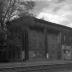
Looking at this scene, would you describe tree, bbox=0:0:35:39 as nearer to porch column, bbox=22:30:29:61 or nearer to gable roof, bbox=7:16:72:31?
gable roof, bbox=7:16:72:31

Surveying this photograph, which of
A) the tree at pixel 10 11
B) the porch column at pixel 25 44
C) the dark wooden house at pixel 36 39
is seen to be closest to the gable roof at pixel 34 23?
the dark wooden house at pixel 36 39

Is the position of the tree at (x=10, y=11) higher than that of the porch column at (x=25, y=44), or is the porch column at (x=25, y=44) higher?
the tree at (x=10, y=11)

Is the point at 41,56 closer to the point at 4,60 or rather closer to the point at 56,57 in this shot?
the point at 56,57

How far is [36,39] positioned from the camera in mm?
43000

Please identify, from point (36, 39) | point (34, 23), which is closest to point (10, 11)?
point (34, 23)

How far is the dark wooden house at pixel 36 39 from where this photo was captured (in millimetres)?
37656

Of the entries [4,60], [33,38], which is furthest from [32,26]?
[4,60]

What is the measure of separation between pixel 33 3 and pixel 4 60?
13.5 meters

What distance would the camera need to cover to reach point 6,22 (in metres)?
35.6

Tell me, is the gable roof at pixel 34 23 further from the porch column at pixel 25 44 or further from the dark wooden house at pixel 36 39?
the porch column at pixel 25 44

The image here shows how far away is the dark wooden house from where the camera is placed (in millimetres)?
37656

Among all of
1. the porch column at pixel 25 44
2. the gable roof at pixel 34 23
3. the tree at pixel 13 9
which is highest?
the tree at pixel 13 9

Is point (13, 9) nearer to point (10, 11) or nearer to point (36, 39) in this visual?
point (10, 11)

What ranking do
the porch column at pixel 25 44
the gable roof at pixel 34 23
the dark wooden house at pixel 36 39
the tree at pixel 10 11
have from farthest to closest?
the porch column at pixel 25 44 → the dark wooden house at pixel 36 39 → the gable roof at pixel 34 23 → the tree at pixel 10 11
